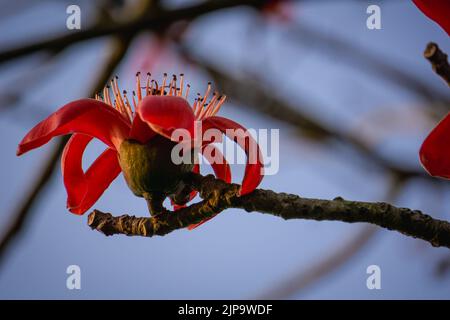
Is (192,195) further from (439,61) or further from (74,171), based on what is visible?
(439,61)

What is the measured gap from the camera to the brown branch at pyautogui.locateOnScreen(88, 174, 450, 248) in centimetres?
66

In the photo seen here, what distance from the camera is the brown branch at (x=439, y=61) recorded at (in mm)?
489

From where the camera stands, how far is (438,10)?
579mm

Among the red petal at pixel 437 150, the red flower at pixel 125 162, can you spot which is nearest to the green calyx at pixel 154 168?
the red flower at pixel 125 162

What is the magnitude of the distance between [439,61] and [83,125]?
0.47m

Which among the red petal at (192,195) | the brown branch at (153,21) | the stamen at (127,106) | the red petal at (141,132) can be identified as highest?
the brown branch at (153,21)

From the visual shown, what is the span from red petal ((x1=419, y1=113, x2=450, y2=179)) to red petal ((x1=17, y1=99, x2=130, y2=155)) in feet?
1.23

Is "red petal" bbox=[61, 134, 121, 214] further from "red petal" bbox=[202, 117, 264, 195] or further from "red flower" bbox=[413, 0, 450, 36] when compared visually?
"red flower" bbox=[413, 0, 450, 36]

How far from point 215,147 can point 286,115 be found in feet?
2.30

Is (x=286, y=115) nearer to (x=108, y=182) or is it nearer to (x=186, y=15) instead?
(x=186, y=15)

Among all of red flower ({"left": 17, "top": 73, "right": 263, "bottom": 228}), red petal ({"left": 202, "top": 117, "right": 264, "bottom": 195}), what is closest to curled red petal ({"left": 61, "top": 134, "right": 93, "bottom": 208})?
red flower ({"left": 17, "top": 73, "right": 263, "bottom": 228})

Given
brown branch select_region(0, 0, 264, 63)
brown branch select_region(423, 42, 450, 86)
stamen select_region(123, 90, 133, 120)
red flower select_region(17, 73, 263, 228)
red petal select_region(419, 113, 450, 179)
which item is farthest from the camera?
brown branch select_region(0, 0, 264, 63)

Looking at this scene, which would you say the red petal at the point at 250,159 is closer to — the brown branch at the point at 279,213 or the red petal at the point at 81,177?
the brown branch at the point at 279,213

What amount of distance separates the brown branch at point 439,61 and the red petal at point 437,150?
13 cm
